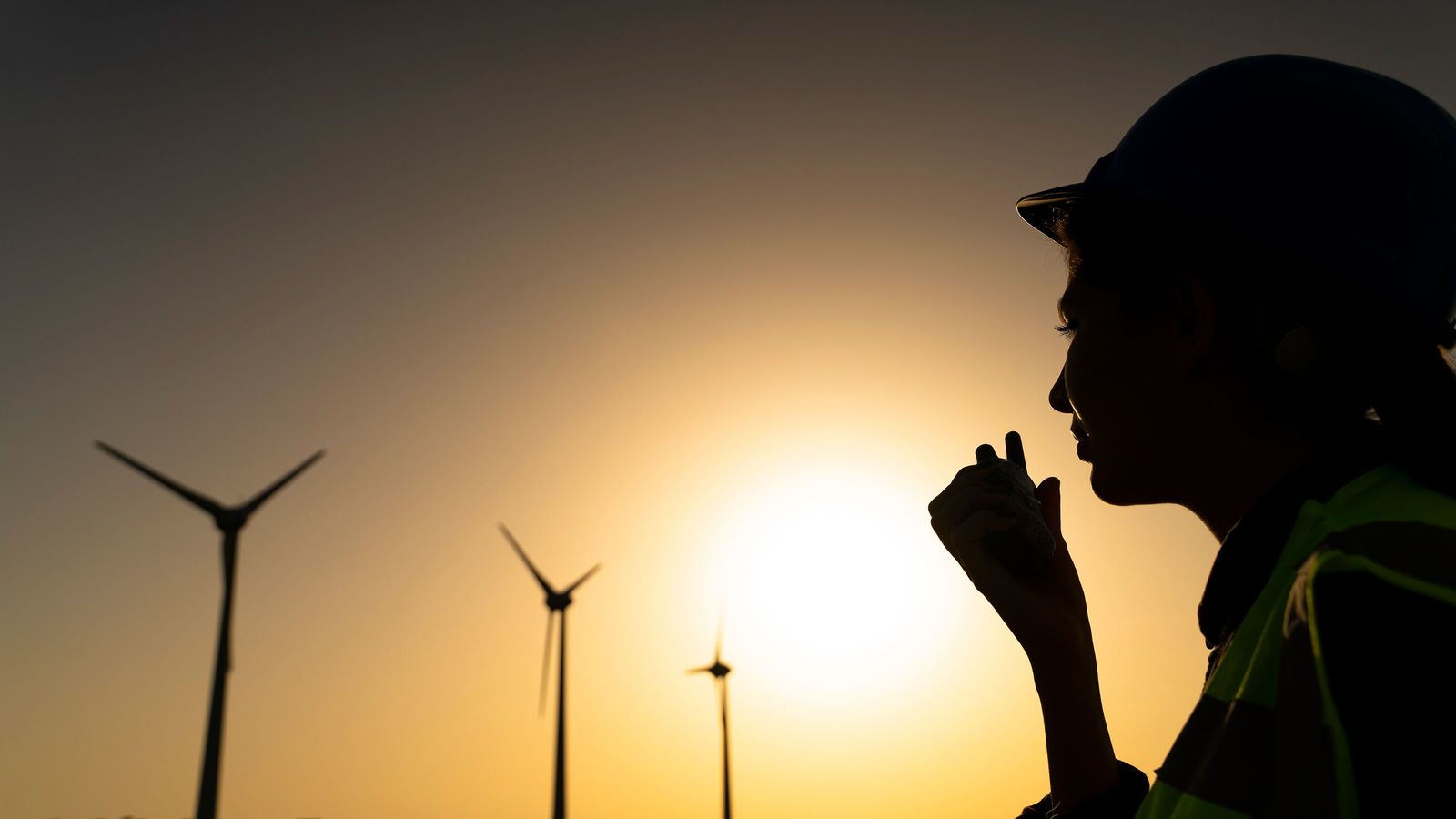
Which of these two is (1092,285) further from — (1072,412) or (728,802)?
(728,802)

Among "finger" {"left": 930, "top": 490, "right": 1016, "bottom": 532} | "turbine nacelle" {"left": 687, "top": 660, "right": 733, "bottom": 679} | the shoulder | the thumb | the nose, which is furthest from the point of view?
"turbine nacelle" {"left": 687, "top": 660, "right": 733, "bottom": 679}

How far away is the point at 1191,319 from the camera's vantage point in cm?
345

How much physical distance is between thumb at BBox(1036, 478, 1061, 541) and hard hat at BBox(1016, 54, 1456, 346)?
1.83 meters

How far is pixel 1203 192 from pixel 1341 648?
6.42 ft

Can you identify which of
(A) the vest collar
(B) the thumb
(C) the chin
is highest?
(B) the thumb

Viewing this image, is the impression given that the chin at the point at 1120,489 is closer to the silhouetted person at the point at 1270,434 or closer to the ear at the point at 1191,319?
the silhouetted person at the point at 1270,434

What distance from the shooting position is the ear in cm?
339

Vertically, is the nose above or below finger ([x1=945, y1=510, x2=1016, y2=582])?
above

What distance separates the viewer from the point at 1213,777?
209 cm

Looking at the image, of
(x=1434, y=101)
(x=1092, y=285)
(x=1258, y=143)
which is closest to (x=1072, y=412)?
(x=1092, y=285)

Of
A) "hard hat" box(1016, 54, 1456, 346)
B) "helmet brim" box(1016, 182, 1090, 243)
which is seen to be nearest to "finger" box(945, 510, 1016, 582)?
"helmet brim" box(1016, 182, 1090, 243)

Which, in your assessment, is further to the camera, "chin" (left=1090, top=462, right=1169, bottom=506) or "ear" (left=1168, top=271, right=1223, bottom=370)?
"chin" (left=1090, top=462, right=1169, bottom=506)

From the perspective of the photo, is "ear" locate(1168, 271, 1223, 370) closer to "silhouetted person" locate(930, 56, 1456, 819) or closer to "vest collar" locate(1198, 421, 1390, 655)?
"silhouetted person" locate(930, 56, 1456, 819)

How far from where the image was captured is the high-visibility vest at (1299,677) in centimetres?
187
